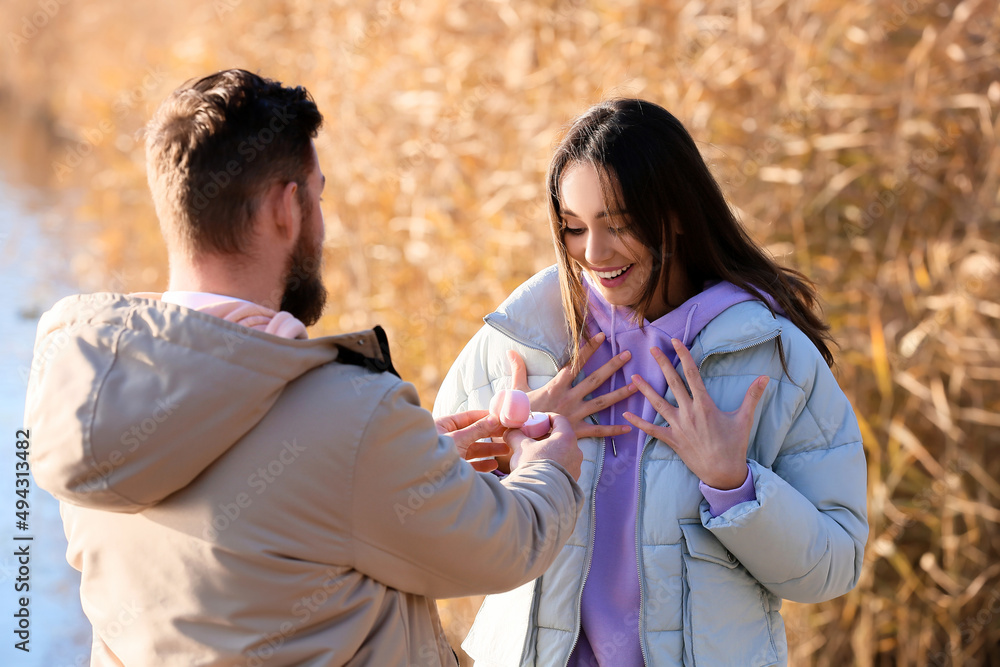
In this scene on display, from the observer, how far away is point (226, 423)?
1.22 metres

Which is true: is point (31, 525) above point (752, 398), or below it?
below

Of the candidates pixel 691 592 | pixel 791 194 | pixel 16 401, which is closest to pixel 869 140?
pixel 791 194

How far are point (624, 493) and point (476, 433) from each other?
1.13 ft

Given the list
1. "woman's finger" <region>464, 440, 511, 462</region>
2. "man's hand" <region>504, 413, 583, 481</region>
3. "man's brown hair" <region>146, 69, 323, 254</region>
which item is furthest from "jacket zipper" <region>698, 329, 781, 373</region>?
"man's brown hair" <region>146, 69, 323, 254</region>

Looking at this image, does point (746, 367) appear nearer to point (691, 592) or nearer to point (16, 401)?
point (691, 592)

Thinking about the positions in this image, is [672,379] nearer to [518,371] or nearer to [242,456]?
[518,371]

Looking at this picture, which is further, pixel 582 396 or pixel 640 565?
pixel 582 396

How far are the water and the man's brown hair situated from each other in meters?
2.19

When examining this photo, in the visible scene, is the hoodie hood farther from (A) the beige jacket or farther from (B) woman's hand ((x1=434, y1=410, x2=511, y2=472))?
(B) woman's hand ((x1=434, y1=410, x2=511, y2=472))

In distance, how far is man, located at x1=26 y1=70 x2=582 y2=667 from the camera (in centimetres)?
121

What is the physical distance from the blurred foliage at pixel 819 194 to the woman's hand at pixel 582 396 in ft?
4.19

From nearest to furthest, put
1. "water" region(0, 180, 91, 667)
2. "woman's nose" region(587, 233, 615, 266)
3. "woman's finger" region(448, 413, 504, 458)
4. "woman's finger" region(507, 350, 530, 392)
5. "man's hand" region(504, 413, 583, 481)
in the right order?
"man's hand" region(504, 413, 583, 481), "woman's finger" region(448, 413, 504, 458), "woman's nose" region(587, 233, 615, 266), "woman's finger" region(507, 350, 530, 392), "water" region(0, 180, 91, 667)

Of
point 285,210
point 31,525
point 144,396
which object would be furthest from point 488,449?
point 31,525

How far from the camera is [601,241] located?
1.82 meters
